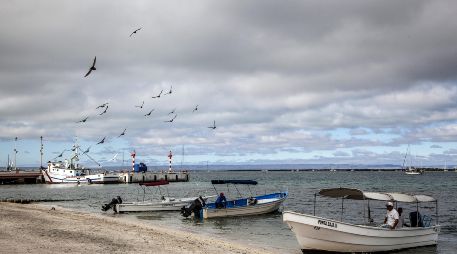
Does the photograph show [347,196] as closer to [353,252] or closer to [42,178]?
[353,252]

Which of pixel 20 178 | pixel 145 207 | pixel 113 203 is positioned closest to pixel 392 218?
pixel 145 207

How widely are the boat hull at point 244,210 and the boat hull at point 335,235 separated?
15294 mm

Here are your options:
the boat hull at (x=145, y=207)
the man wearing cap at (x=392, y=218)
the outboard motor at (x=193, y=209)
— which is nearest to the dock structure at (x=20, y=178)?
the boat hull at (x=145, y=207)

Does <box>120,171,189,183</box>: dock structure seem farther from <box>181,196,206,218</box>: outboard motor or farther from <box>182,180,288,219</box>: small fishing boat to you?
<box>181,196,206,218</box>: outboard motor

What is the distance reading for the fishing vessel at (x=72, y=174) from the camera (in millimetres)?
97062

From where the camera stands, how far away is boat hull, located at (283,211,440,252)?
20797 mm

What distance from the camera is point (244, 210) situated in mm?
37531

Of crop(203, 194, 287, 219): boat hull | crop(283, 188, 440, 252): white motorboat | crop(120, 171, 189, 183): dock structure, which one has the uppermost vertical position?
crop(283, 188, 440, 252): white motorboat

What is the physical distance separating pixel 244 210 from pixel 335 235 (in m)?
17.1

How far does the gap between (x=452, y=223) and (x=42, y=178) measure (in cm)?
9362

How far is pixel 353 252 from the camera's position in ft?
71.0

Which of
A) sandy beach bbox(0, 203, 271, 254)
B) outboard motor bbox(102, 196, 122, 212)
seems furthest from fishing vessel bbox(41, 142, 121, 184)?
sandy beach bbox(0, 203, 271, 254)

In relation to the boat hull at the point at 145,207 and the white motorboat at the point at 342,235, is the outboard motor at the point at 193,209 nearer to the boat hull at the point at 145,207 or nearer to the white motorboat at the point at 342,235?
the boat hull at the point at 145,207

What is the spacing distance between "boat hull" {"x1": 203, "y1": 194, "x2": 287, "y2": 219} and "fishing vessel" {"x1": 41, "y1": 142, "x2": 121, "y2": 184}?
66.6 meters
